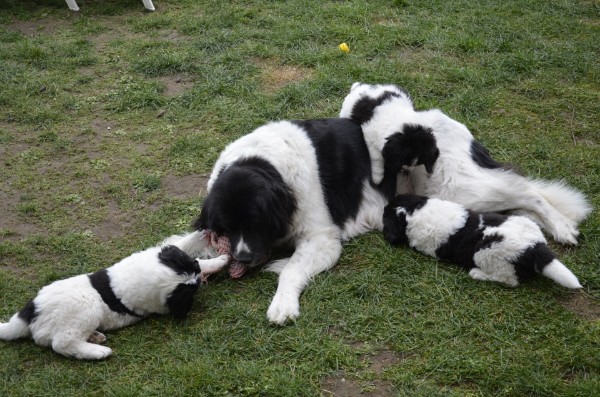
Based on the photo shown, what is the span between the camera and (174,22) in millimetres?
→ 8664

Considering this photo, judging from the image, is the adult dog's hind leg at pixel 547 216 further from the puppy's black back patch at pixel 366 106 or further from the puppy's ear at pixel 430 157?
the puppy's black back patch at pixel 366 106

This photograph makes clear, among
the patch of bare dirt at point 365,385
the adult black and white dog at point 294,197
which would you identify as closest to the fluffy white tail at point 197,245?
the adult black and white dog at point 294,197

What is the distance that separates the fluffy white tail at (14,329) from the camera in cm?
375

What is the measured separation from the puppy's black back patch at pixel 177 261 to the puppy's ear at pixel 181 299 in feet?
0.30

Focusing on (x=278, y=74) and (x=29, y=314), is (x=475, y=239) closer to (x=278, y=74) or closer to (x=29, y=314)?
(x=29, y=314)

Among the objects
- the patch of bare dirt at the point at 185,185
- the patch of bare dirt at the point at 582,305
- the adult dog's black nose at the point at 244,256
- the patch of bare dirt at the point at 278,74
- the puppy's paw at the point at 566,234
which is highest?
the patch of bare dirt at the point at 278,74

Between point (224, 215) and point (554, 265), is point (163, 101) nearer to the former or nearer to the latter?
point (224, 215)

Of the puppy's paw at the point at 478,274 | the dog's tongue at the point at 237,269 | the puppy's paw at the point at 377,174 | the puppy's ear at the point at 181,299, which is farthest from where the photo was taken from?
the puppy's paw at the point at 377,174

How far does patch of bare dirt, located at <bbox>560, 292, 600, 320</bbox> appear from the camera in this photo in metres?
3.87

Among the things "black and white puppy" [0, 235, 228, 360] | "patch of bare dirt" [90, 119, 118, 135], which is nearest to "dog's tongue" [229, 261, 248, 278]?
"black and white puppy" [0, 235, 228, 360]

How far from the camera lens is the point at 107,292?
3850 mm

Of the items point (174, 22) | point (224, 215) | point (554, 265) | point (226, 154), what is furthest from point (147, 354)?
point (174, 22)

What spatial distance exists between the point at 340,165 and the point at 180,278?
1.56 meters

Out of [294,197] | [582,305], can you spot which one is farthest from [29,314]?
[582,305]
